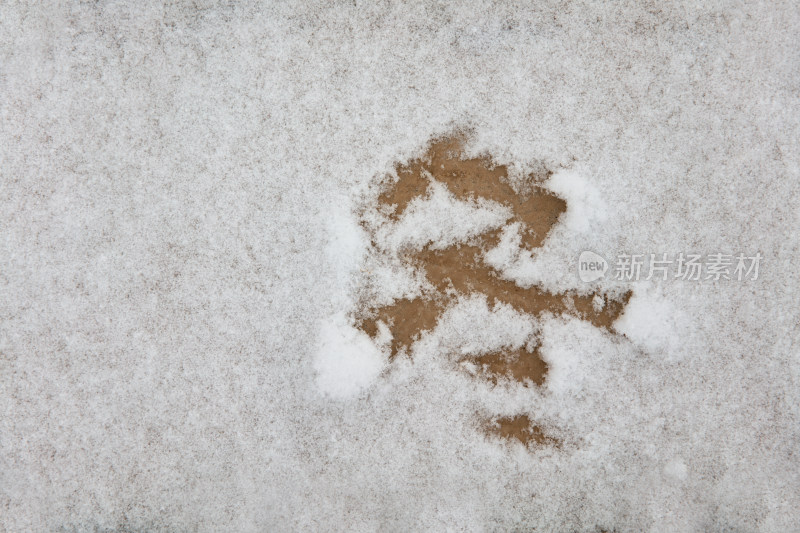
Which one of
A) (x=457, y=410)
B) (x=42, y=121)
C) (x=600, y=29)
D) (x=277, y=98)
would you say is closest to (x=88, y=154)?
(x=42, y=121)

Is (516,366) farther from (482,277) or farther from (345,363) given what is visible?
(345,363)
